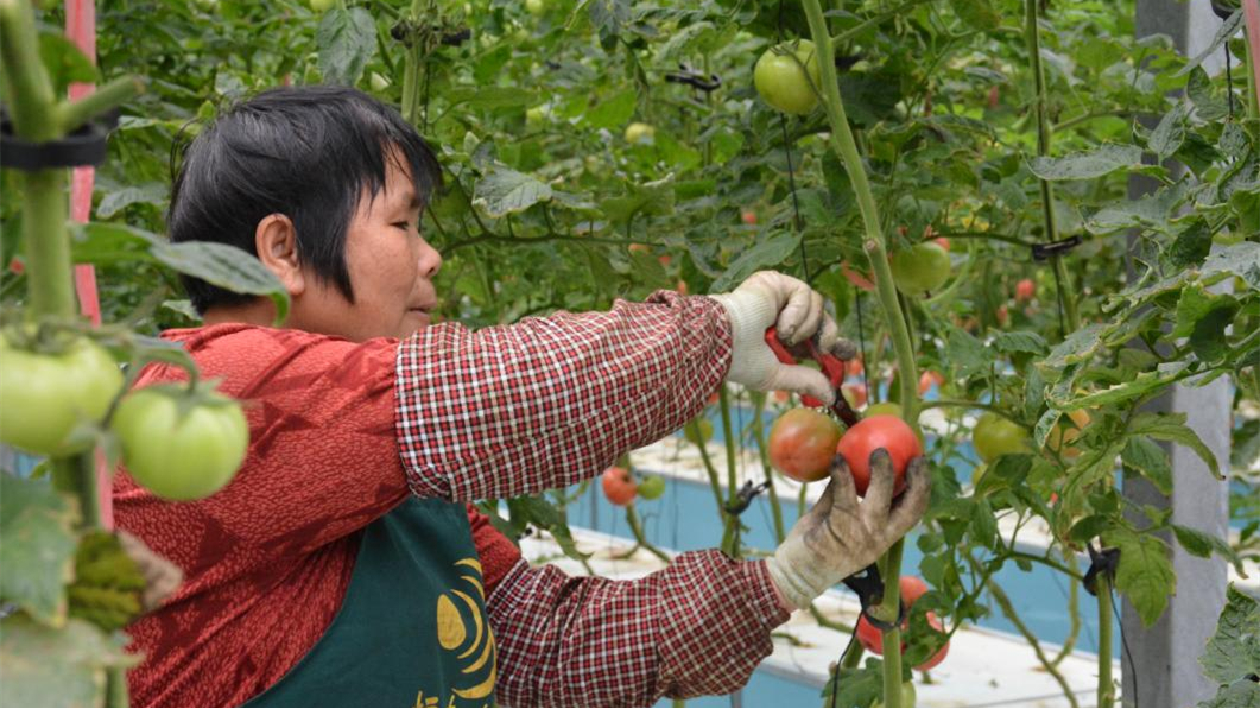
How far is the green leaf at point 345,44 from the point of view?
1224mm

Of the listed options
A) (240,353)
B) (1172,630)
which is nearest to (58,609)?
(240,353)

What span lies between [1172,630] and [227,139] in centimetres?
116

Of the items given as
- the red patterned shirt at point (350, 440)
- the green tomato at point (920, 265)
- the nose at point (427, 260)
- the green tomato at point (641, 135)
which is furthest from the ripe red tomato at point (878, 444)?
the green tomato at point (641, 135)

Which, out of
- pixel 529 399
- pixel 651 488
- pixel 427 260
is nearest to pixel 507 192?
pixel 427 260

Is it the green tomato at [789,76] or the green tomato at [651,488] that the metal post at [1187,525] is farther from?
the green tomato at [651,488]

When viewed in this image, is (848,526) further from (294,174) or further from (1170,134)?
(294,174)

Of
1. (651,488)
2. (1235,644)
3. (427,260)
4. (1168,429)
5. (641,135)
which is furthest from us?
(651,488)

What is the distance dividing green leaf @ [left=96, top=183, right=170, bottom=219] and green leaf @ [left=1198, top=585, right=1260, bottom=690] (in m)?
1.04

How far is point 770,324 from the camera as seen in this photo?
3.47 ft

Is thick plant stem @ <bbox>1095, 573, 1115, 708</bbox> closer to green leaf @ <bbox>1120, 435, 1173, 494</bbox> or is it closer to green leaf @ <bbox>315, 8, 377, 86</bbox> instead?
green leaf @ <bbox>1120, 435, 1173, 494</bbox>

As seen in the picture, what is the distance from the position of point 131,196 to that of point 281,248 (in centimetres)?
37

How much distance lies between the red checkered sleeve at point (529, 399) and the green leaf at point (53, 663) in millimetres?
544

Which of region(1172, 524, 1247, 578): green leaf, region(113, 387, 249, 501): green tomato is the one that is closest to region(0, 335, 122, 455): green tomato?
region(113, 387, 249, 501): green tomato

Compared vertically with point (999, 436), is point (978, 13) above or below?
above
